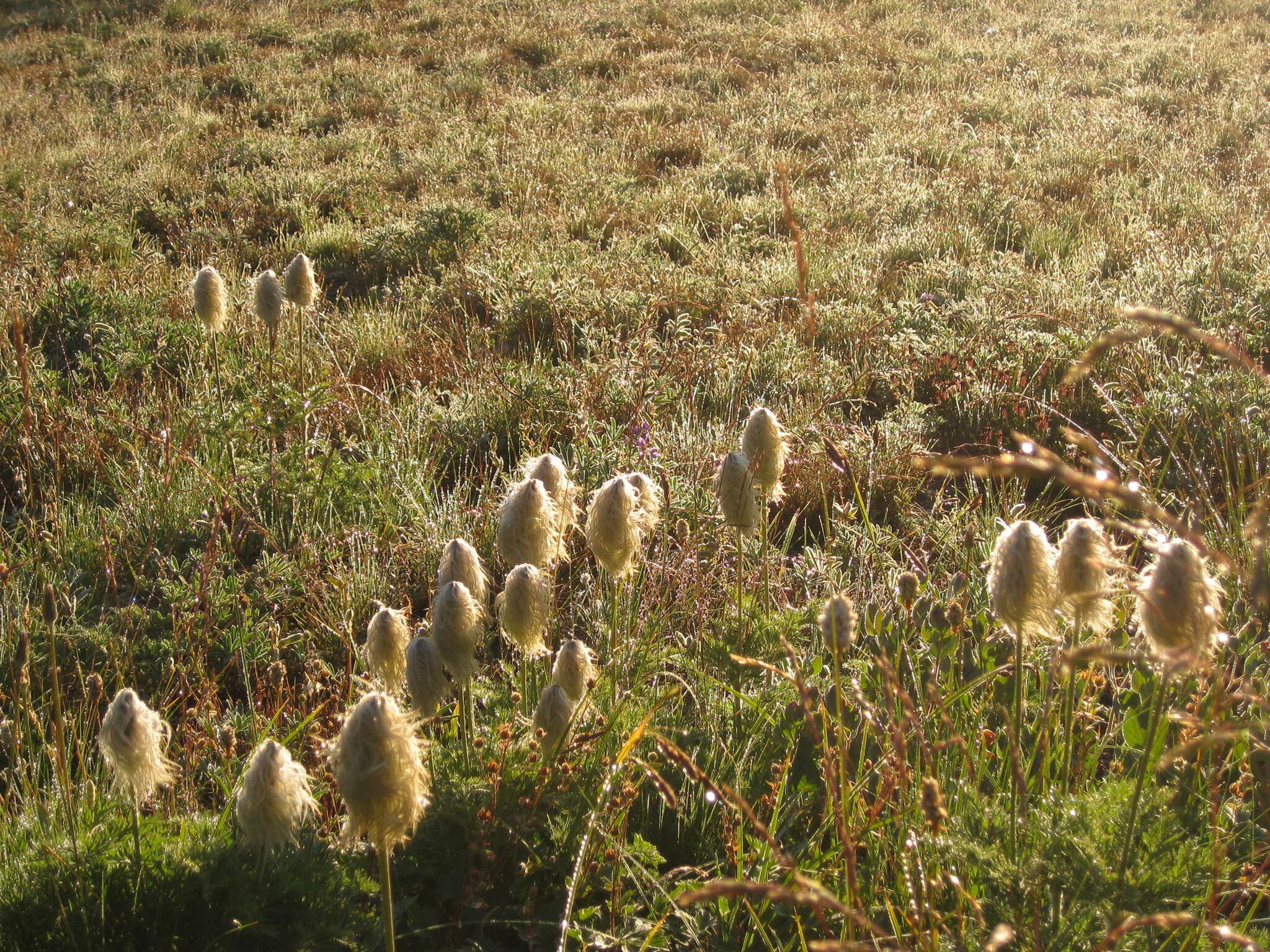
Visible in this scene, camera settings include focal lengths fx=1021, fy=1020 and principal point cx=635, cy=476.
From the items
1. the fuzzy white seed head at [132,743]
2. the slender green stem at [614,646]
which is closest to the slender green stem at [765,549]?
the slender green stem at [614,646]

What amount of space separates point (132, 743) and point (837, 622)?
1089 mm

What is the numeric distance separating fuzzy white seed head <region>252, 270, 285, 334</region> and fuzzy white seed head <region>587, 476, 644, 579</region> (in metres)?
2.23

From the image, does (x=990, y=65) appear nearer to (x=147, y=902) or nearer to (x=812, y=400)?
(x=812, y=400)

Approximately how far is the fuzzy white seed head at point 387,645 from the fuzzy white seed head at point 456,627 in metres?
0.06

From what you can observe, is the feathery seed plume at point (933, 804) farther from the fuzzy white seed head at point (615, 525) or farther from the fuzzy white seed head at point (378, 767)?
the fuzzy white seed head at point (615, 525)

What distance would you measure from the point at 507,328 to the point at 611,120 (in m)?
4.79

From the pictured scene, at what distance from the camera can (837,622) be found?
1.61m

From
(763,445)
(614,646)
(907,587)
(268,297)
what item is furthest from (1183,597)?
(268,297)

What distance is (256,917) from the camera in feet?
5.45

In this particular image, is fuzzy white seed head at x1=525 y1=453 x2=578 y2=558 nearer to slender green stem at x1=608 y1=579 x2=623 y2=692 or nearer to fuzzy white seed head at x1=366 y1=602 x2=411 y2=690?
slender green stem at x1=608 y1=579 x2=623 y2=692

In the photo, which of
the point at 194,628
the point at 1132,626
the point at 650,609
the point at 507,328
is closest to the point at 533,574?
the point at 650,609

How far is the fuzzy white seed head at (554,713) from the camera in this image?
1871 mm

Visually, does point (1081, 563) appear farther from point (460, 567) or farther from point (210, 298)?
point (210, 298)

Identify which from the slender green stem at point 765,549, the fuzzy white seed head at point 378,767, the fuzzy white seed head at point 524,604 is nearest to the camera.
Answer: the fuzzy white seed head at point 378,767
